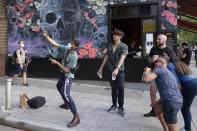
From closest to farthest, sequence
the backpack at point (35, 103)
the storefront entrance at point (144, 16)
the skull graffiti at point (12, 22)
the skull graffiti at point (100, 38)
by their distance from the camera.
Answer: the backpack at point (35, 103)
the storefront entrance at point (144, 16)
the skull graffiti at point (100, 38)
the skull graffiti at point (12, 22)

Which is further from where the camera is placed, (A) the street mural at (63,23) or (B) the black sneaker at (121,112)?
(A) the street mural at (63,23)

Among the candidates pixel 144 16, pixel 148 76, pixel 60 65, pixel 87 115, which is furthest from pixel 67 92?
pixel 144 16

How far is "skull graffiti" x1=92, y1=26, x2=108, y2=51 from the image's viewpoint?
870cm

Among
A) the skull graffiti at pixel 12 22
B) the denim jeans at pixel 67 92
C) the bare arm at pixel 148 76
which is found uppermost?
the skull graffiti at pixel 12 22

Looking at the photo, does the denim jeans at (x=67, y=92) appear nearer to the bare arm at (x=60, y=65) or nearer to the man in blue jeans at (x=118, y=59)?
the bare arm at (x=60, y=65)

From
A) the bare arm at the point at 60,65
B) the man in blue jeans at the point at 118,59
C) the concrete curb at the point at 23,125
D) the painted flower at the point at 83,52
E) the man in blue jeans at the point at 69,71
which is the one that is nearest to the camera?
the bare arm at the point at 60,65

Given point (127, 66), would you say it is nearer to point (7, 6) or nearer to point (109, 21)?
point (109, 21)

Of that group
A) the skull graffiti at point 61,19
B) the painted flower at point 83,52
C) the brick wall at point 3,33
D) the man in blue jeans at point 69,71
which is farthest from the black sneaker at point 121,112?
the brick wall at point 3,33

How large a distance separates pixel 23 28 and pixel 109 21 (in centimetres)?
462

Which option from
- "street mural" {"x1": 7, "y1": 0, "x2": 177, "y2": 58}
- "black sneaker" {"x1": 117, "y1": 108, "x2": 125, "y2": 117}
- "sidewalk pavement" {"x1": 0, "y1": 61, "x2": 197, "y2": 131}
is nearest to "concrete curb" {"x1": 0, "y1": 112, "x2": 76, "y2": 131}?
"sidewalk pavement" {"x1": 0, "y1": 61, "x2": 197, "y2": 131}

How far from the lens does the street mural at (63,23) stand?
28.6ft

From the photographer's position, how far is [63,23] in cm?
930

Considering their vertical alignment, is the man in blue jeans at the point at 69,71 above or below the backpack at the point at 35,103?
above

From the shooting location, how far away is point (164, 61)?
297 cm
